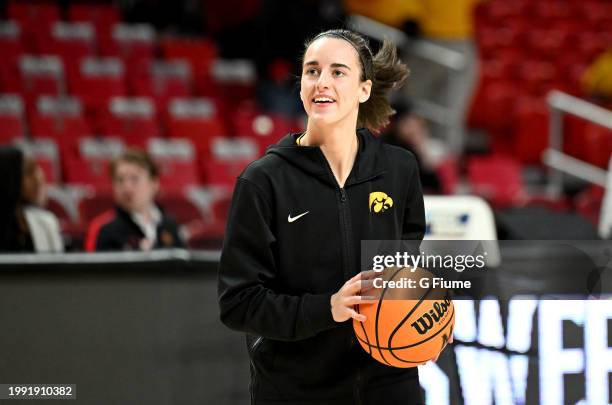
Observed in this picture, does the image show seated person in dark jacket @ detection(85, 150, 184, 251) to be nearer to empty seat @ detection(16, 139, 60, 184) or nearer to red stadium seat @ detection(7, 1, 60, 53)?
empty seat @ detection(16, 139, 60, 184)

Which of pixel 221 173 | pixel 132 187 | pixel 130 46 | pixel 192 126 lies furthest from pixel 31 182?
pixel 130 46

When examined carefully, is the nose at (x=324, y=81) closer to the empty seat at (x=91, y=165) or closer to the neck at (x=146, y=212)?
the neck at (x=146, y=212)

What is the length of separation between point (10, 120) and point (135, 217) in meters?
4.78

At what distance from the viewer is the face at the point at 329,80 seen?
2637 millimetres

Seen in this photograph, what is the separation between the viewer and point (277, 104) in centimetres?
1153

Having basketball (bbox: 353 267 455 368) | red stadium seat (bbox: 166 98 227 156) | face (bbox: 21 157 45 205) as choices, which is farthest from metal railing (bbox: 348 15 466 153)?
basketball (bbox: 353 267 455 368)

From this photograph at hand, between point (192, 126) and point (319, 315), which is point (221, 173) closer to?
point (192, 126)

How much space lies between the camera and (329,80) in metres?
2.63

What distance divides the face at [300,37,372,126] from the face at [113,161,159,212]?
9.08 ft

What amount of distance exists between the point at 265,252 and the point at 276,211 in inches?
4.7

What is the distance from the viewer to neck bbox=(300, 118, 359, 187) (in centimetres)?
275

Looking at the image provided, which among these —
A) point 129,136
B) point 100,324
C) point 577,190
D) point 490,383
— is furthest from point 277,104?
point 490,383

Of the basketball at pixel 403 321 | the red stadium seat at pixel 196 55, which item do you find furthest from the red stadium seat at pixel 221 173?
the basketball at pixel 403 321

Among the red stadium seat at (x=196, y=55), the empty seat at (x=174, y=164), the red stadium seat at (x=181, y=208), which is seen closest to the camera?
the red stadium seat at (x=181, y=208)
